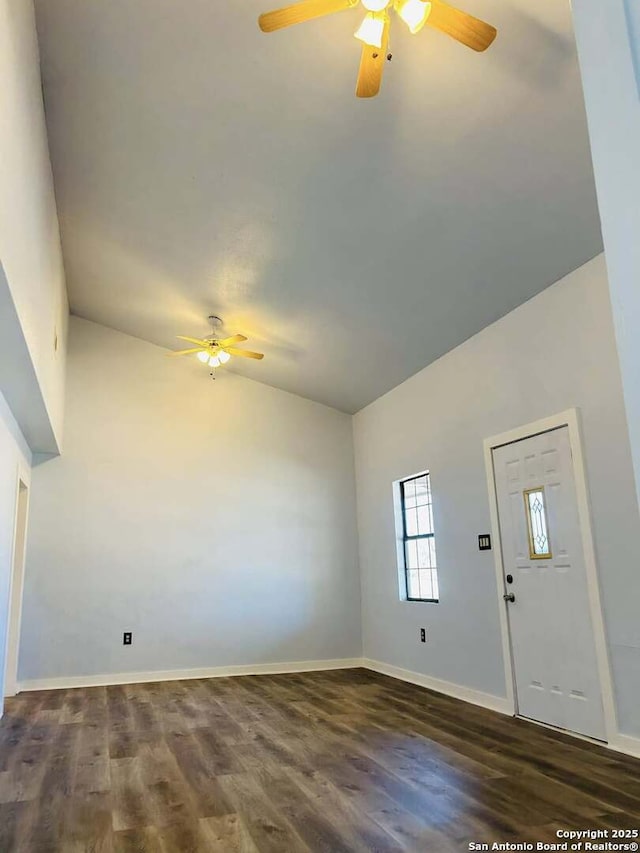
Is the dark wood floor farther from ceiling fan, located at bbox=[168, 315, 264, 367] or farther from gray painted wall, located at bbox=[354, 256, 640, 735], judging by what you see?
ceiling fan, located at bbox=[168, 315, 264, 367]

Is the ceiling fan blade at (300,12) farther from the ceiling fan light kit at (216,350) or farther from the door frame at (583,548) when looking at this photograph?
the ceiling fan light kit at (216,350)

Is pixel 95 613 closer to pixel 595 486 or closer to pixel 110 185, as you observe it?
pixel 110 185

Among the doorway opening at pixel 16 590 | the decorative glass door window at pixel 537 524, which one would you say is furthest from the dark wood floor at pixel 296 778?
the decorative glass door window at pixel 537 524

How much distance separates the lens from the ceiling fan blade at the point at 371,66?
7.63 ft

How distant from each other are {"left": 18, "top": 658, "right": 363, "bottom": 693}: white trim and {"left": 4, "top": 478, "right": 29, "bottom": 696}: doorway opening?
0.64 ft

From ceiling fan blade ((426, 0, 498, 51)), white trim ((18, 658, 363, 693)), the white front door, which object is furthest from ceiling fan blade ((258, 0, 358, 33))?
white trim ((18, 658, 363, 693))

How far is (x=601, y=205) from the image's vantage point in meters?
→ 0.78

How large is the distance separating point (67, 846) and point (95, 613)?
12.9 feet

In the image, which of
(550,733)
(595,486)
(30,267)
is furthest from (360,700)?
(30,267)

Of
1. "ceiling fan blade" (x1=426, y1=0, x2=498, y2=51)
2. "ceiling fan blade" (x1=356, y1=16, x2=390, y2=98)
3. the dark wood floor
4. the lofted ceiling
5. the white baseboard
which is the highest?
the lofted ceiling

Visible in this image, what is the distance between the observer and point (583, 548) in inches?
146

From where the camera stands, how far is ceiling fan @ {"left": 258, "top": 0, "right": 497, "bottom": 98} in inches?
85.2

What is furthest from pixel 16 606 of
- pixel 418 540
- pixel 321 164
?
pixel 321 164

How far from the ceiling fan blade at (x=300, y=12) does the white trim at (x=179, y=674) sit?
5634 millimetres
